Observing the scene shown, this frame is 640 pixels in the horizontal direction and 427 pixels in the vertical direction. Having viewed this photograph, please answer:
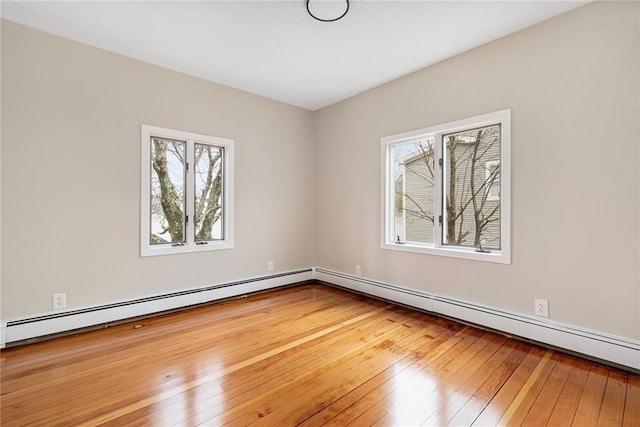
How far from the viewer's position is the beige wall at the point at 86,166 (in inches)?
97.6

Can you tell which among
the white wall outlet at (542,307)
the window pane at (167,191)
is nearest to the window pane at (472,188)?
the white wall outlet at (542,307)

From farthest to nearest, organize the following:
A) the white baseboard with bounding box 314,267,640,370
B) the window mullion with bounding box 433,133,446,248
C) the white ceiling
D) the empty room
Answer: the window mullion with bounding box 433,133,446,248 → the white ceiling → the white baseboard with bounding box 314,267,640,370 → the empty room

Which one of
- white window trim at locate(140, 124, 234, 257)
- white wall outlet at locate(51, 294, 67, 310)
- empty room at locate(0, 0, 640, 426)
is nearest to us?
empty room at locate(0, 0, 640, 426)

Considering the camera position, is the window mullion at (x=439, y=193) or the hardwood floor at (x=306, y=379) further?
the window mullion at (x=439, y=193)

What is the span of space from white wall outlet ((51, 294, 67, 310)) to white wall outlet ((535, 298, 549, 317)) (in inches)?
162

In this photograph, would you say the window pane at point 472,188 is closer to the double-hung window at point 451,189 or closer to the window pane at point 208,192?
the double-hung window at point 451,189

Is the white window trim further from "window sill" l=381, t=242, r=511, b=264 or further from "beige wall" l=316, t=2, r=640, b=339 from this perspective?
"beige wall" l=316, t=2, r=640, b=339

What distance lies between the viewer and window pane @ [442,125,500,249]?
286 cm

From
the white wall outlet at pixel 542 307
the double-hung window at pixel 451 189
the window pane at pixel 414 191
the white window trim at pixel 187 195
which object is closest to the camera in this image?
the white wall outlet at pixel 542 307

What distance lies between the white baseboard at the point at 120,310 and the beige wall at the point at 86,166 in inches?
3.1

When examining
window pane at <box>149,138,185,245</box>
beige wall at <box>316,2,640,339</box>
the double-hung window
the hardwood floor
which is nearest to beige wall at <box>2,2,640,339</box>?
beige wall at <box>316,2,640,339</box>

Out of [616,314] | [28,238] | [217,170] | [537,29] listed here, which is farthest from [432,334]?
[28,238]

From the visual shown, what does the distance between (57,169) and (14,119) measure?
466 millimetres

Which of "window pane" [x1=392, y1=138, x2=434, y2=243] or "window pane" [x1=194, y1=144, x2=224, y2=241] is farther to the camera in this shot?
"window pane" [x1=194, y1=144, x2=224, y2=241]
